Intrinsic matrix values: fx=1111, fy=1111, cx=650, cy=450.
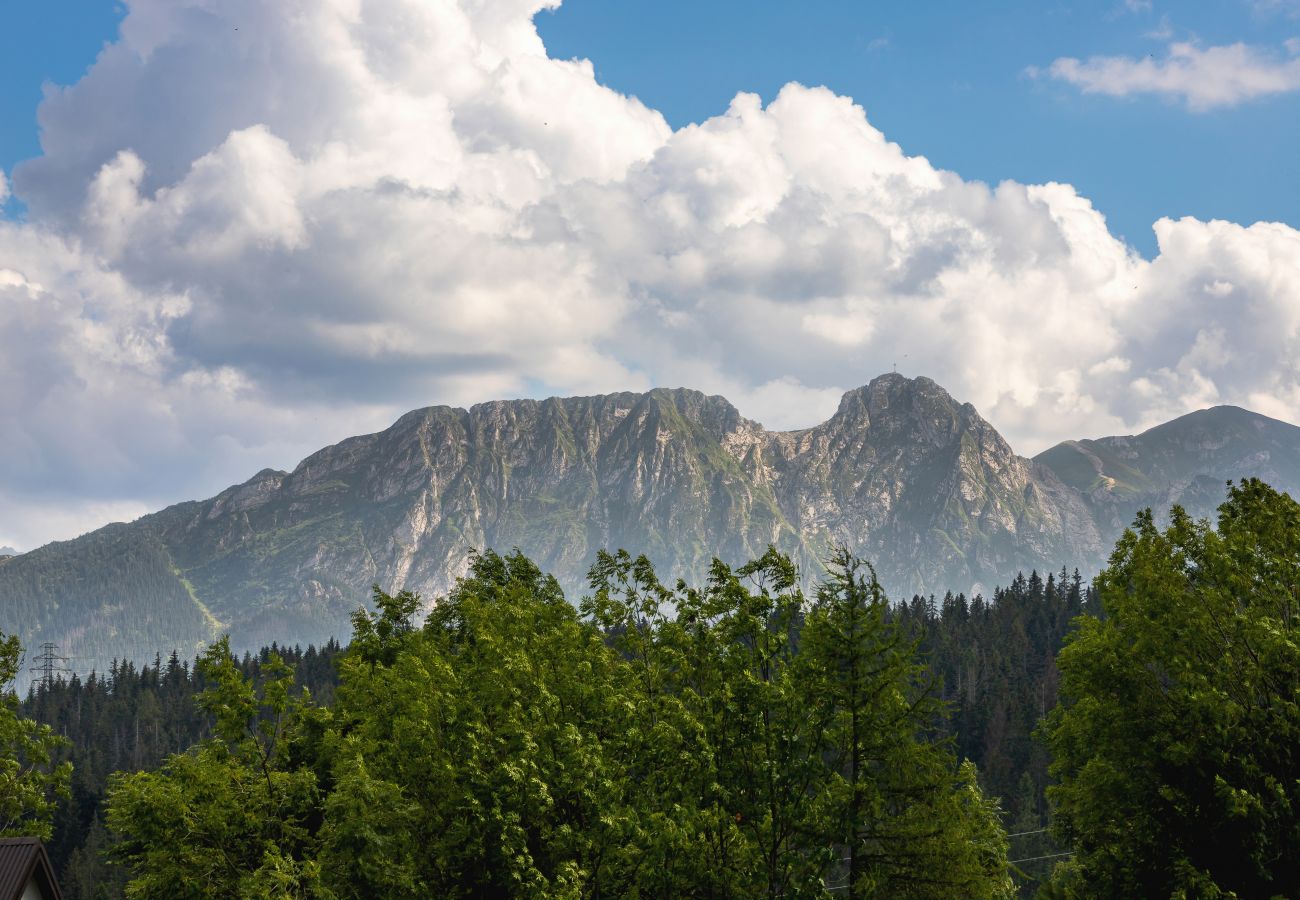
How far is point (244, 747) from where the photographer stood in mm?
34281

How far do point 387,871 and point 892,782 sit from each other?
46.0 feet

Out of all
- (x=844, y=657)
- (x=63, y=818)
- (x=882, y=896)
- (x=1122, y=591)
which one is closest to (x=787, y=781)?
(x=844, y=657)

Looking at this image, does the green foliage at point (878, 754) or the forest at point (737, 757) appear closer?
the forest at point (737, 757)

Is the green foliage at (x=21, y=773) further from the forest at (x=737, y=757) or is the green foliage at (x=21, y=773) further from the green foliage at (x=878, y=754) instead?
the green foliage at (x=878, y=754)

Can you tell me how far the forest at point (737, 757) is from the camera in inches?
1007

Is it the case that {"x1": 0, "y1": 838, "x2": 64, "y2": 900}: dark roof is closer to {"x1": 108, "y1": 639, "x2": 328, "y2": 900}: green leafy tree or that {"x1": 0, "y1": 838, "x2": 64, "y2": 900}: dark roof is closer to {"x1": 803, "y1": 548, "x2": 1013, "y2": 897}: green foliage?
{"x1": 108, "y1": 639, "x2": 328, "y2": 900}: green leafy tree

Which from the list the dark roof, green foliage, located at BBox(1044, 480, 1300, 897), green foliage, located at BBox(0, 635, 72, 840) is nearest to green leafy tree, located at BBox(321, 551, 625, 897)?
the dark roof

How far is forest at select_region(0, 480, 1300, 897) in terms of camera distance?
25.6 meters

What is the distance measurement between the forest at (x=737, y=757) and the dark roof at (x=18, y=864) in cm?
543

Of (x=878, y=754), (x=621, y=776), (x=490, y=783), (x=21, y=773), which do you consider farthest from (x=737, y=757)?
(x=21, y=773)

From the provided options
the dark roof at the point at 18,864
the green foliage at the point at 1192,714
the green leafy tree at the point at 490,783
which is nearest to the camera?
the green leafy tree at the point at 490,783

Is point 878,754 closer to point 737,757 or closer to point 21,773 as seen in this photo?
point 737,757

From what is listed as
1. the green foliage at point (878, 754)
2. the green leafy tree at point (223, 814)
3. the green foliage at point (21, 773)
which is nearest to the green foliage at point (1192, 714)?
the green foliage at point (878, 754)

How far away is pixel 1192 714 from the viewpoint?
34.4 meters
